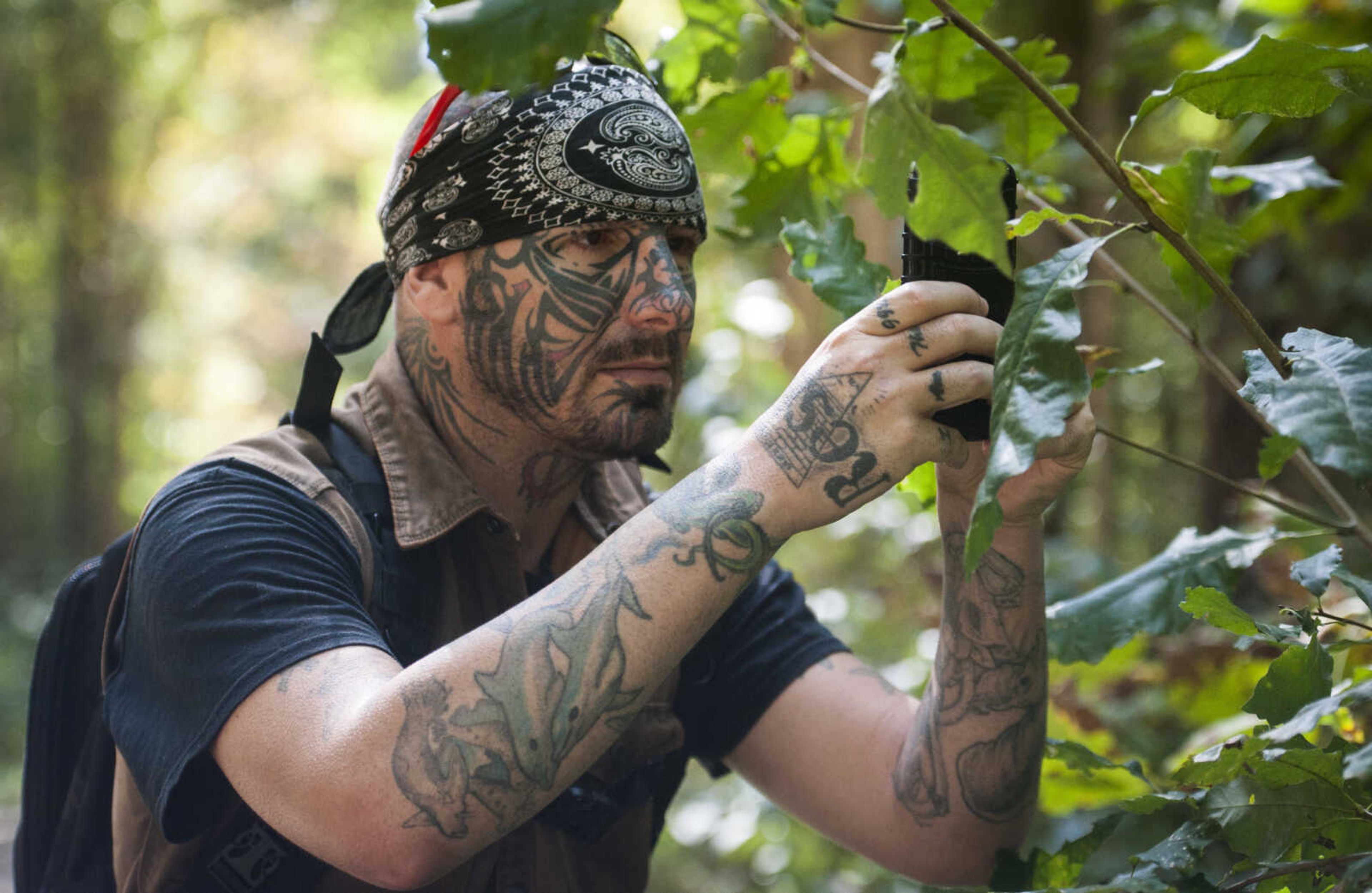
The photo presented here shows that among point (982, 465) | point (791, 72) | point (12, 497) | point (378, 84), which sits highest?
point (791, 72)

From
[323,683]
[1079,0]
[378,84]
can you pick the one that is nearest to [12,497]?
[378,84]

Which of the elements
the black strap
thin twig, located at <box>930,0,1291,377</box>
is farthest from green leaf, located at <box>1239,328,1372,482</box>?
the black strap

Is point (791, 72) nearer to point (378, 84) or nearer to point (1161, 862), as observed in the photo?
point (1161, 862)

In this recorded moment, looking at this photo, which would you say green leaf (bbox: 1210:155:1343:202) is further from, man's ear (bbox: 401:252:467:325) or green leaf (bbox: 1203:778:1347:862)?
man's ear (bbox: 401:252:467:325)

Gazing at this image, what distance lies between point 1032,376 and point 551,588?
0.61 m

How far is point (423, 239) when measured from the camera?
2.04 m

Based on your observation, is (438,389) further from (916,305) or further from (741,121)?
(916,305)

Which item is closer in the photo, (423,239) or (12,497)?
(423,239)

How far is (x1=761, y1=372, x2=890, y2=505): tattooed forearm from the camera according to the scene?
4.55 ft

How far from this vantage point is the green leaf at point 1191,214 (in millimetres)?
1393

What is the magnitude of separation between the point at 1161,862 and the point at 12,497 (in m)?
17.8

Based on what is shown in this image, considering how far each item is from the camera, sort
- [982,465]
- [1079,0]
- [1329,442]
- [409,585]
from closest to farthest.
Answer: [1329,442] < [982,465] < [409,585] < [1079,0]

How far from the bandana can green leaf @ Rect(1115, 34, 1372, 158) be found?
2.58 feet

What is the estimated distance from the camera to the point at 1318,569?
138 cm
